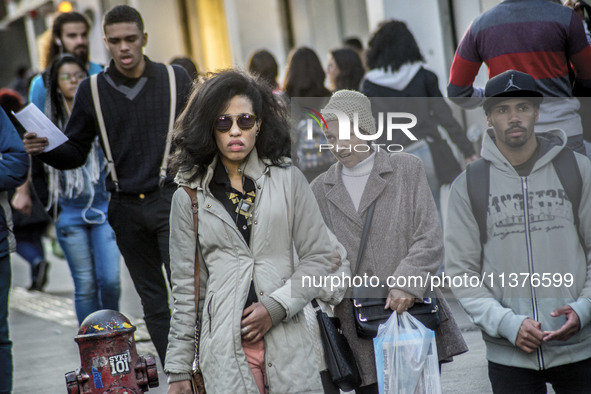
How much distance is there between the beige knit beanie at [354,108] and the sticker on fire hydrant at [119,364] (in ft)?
4.38

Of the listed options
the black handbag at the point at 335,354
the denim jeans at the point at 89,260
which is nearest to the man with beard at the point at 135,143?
the denim jeans at the point at 89,260

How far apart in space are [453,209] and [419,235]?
0.24 metres

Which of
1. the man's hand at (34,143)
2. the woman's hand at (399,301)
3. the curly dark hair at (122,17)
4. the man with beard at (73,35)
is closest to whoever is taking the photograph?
the woman's hand at (399,301)

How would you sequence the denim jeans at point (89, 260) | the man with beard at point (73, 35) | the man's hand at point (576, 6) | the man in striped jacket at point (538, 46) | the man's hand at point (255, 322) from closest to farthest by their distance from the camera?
the man's hand at point (255, 322) → the man in striped jacket at point (538, 46) → the man's hand at point (576, 6) → the denim jeans at point (89, 260) → the man with beard at point (73, 35)

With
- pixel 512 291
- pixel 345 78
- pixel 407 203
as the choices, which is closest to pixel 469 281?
pixel 512 291

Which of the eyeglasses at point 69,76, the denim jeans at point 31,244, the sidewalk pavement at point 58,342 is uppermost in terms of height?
the eyeglasses at point 69,76

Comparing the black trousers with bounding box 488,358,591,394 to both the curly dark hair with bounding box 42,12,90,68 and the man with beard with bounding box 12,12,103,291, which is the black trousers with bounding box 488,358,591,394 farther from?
the curly dark hair with bounding box 42,12,90,68

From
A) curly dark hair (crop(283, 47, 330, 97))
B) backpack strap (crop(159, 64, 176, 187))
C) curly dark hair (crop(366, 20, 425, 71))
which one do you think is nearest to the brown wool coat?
backpack strap (crop(159, 64, 176, 187))

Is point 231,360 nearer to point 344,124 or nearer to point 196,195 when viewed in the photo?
point 196,195

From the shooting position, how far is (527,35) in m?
5.30

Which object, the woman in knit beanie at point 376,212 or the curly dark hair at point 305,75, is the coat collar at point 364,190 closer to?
the woman in knit beanie at point 376,212

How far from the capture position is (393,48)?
763 cm

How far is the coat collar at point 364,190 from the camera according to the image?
14.6 ft

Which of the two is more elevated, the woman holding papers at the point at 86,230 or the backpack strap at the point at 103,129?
the backpack strap at the point at 103,129
